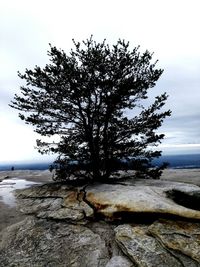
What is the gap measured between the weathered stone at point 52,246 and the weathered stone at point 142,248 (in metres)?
0.63

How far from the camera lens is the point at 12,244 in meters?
9.53

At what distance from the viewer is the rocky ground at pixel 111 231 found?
797 cm

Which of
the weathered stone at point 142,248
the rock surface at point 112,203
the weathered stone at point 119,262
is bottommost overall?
the weathered stone at point 119,262

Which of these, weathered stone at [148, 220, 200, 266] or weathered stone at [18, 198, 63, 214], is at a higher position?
weathered stone at [18, 198, 63, 214]

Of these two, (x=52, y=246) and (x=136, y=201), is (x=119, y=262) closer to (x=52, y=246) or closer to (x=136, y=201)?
(x=52, y=246)

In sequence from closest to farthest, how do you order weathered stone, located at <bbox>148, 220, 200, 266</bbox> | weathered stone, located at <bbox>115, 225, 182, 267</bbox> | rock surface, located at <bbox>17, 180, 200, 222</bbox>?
weathered stone, located at <bbox>115, 225, 182, 267</bbox>, weathered stone, located at <bbox>148, 220, 200, 266</bbox>, rock surface, located at <bbox>17, 180, 200, 222</bbox>

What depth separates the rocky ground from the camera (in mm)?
7969

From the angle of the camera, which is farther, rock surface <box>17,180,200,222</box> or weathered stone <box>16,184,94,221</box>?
weathered stone <box>16,184,94,221</box>

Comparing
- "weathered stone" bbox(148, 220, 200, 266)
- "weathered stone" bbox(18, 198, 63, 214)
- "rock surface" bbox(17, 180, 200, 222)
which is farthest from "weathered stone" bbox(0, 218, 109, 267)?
"weathered stone" bbox(18, 198, 63, 214)

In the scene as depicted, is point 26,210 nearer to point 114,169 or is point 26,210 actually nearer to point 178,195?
point 114,169

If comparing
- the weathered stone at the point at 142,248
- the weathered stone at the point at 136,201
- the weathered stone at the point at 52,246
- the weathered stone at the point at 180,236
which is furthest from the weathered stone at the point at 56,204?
the weathered stone at the point at 180,236

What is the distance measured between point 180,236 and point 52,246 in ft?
12.6

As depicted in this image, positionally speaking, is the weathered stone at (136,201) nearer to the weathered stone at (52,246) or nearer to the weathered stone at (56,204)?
the weathered stone at (56,204)

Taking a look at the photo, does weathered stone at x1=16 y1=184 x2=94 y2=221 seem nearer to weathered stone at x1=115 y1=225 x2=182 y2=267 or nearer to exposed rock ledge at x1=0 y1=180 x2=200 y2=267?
exposed rock ledge at x1=0 y1=180 x2=200 y2=267
